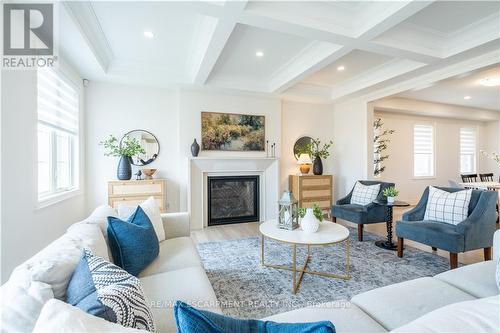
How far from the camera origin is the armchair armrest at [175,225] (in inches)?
96.3

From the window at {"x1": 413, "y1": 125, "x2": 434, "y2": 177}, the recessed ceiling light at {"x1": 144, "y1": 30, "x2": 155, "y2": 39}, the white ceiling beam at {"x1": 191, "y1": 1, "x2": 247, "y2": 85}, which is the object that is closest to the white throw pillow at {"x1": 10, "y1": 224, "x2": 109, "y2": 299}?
the white ceiling beam at {"x1": 191, "y1": 1, "x2": 247, "y2": 85}

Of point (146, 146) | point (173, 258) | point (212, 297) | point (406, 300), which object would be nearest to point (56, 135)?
point (146, 146)

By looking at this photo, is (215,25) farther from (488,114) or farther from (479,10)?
(488,114)

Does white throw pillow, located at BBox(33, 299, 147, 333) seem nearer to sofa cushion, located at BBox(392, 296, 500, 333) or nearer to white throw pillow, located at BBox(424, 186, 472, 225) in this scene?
sofa cushion, located at BBox(392, 296, 500, 333)

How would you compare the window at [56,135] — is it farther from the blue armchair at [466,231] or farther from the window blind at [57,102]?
the blue armchair at [466,231]

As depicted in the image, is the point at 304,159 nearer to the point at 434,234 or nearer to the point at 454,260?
the point at 434,234

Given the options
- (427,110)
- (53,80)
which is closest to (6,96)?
(53,80)

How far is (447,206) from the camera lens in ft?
8.95

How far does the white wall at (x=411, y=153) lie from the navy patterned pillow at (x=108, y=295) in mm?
6435

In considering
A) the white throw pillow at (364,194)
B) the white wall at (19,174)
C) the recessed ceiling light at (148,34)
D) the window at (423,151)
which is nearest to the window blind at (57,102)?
the white wall at (19,174)

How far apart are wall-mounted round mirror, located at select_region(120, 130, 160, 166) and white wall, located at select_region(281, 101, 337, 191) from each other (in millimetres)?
2510

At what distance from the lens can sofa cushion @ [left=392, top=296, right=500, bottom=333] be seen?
31.1 inches

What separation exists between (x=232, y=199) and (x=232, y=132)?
1309 millimetres

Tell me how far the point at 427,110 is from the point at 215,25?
227 inches
